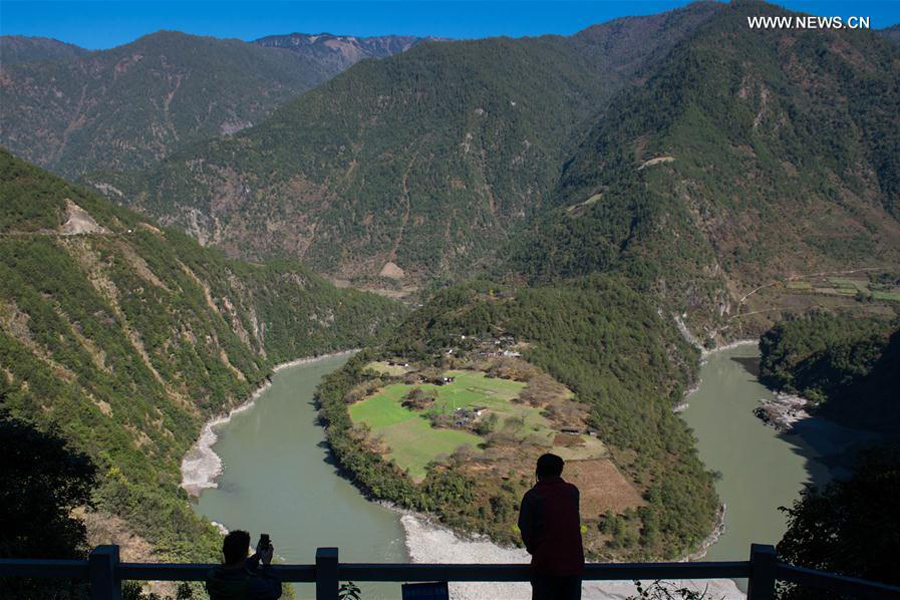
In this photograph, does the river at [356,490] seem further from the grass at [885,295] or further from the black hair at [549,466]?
the grass at [885,295]

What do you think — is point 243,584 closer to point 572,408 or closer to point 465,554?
point 465,554

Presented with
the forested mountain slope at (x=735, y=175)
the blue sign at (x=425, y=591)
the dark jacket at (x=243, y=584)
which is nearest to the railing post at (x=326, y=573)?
the dark jacket at (x=243, y=584)

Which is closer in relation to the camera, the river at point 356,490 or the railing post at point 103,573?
the railing post at point 103,573

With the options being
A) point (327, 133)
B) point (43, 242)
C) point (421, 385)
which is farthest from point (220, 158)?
point (421, 385)

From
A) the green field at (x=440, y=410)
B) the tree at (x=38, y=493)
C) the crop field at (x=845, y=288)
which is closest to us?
the tree at (x=38, y=493)

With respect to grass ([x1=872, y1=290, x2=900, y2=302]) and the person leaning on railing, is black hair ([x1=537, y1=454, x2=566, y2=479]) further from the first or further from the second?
grass ([x1=872, y1=290, x2=900, y2=302])

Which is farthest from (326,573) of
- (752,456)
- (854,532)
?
(752,456)

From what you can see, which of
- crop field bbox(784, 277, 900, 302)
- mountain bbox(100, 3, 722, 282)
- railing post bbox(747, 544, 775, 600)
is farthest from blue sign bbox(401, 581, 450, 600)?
mountain bbox(100, 3, 722, 282)
